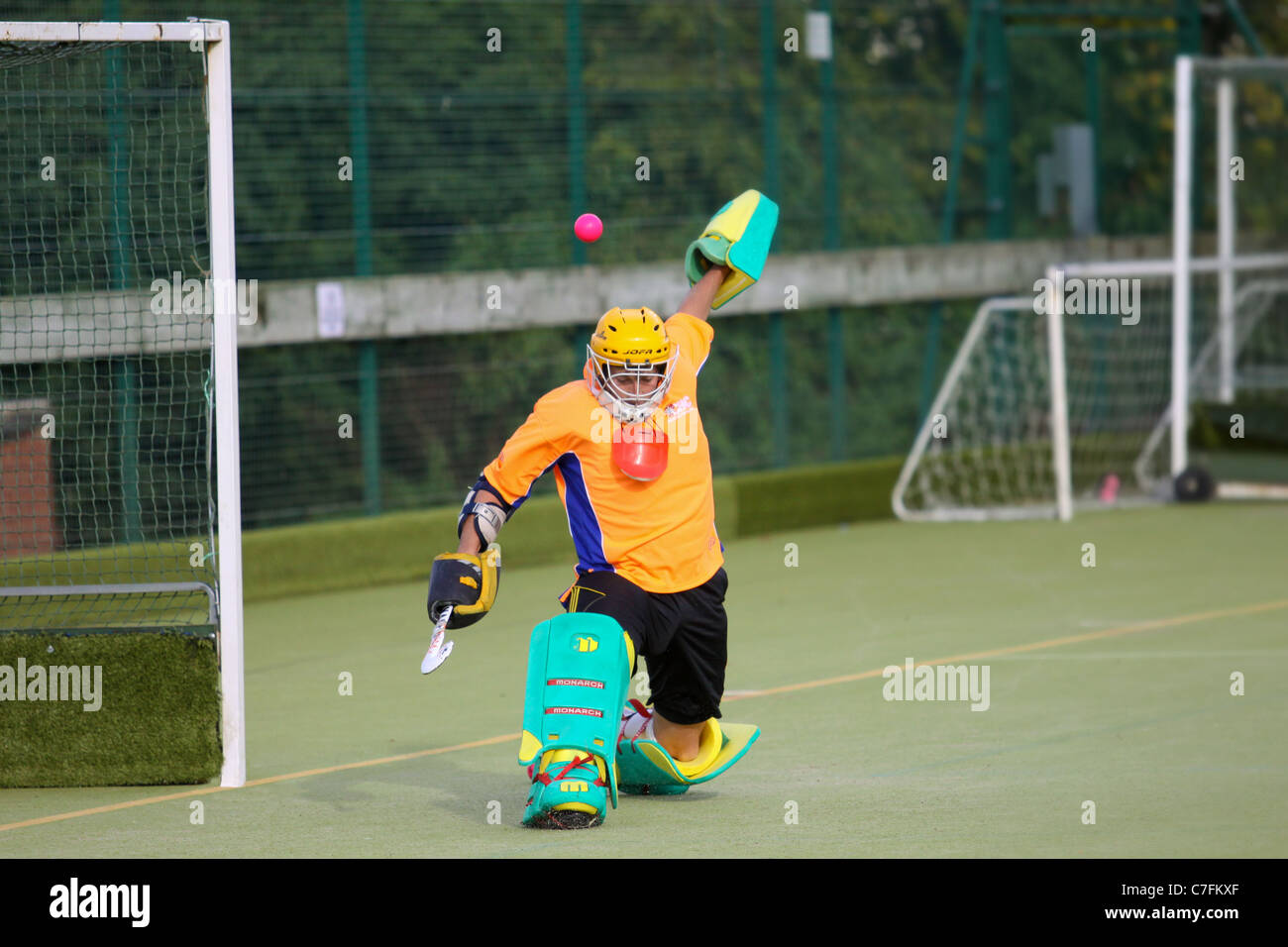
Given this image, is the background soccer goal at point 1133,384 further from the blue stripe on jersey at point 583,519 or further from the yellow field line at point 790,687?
the blue stripe on jersey at point 583,519

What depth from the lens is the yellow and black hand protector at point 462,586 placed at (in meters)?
6.42

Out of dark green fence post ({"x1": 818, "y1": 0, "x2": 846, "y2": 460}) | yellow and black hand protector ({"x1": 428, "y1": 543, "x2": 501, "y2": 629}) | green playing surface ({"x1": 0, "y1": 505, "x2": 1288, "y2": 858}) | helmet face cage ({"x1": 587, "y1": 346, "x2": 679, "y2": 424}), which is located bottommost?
green playing surface ({"x1": 0, "y1": 505, "x2": 1288, "y2": 858})

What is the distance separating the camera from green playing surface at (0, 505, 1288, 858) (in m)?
6.28

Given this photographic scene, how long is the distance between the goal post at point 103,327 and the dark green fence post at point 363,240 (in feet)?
3.00

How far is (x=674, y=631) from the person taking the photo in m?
6.66

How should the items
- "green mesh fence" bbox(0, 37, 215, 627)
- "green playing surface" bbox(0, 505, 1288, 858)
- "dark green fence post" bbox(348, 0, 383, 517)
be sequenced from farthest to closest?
"dark green fence post" bbox(348, 0, 383, 517)
"green mesh fence" bbox(0, 37, 215, 627)
"green playing surface" bbox(0, 505, 1288, 858)

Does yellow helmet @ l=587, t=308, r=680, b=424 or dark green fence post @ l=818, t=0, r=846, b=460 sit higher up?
dark green fence post @ l=818, t=0, r=846, b=460

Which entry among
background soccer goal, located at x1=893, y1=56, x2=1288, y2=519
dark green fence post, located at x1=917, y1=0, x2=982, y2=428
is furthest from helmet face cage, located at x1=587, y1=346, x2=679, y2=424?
dark green fence post, located at x1=917, y1=0, x2=982, y2=428

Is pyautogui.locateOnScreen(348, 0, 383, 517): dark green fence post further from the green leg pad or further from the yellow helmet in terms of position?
the green leg pad

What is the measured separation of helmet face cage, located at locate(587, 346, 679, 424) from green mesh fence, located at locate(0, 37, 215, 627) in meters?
4.00

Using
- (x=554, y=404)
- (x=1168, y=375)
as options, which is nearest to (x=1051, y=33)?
(x=1168, y=375)

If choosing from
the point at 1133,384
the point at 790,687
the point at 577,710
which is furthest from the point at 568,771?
the point at 1133,384

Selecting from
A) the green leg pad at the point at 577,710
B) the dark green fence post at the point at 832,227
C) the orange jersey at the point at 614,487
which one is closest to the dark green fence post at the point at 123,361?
the orange jersey at the point at 614,487

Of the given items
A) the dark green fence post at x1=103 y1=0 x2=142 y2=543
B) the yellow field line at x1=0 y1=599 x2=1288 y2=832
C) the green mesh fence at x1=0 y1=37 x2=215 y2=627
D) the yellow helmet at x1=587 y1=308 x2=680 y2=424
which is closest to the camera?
the yellow helmet at x1=587 y1=308 x2=680 y2=424
